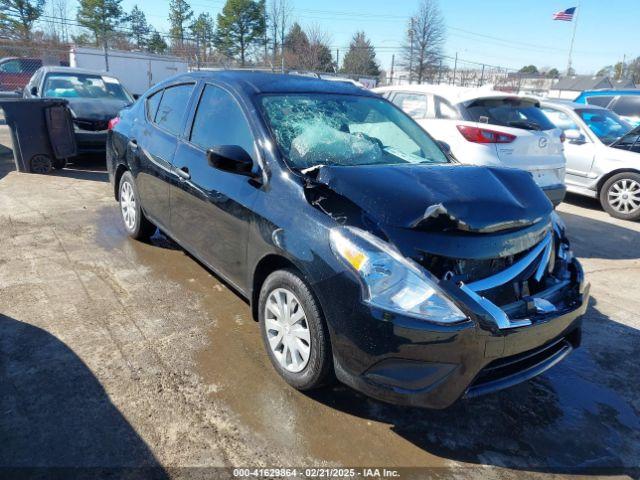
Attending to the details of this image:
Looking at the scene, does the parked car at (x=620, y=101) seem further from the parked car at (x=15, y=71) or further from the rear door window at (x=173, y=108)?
the parked car at (x=15, y=71)

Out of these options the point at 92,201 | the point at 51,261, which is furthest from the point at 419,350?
the point at 92,201

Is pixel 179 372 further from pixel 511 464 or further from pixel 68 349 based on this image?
pixel 511 464

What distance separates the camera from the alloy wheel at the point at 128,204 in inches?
189

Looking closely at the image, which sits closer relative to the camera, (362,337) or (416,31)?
(362,337)

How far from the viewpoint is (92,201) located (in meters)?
6.43

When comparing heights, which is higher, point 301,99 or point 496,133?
point 301,99

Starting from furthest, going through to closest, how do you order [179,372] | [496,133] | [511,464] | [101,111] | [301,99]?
[101,111]
[496,133]
[301,99]
[179,372]
[511,464]

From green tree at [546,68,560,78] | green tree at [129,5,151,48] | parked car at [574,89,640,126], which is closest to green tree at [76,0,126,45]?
green tree at [129,5,151,48]

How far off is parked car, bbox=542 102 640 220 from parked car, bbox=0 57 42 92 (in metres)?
20.4

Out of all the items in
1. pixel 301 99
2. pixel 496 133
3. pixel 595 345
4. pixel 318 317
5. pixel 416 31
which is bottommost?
pixel 595 345

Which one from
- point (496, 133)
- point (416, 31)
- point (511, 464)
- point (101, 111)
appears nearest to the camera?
point (511, 464)

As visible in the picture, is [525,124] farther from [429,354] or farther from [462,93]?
[429,354]

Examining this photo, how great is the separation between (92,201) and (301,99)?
4.26 metres

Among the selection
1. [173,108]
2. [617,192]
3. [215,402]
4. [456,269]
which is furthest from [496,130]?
[215,402]
